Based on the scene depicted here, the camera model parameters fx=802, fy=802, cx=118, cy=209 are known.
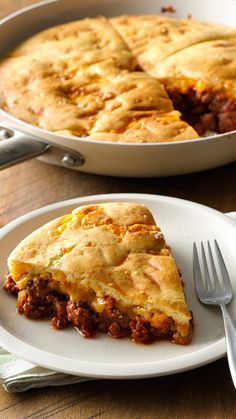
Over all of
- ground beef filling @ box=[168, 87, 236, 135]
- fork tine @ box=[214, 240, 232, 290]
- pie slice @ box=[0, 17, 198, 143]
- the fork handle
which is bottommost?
ground beef filling @ box=[168, 87, 236, 135]

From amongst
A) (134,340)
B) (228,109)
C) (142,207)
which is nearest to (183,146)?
(142,207)

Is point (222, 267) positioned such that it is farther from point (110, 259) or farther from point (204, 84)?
point (204, 84)

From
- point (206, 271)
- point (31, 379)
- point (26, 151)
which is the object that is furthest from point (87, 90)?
point (31, 379)

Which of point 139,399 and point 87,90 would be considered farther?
point 87,90

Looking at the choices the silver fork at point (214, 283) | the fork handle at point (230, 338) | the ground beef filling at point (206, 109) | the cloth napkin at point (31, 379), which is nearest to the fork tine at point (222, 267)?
the silver fork at point (214, 283)

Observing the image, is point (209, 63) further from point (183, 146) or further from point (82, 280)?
point (82, 280)

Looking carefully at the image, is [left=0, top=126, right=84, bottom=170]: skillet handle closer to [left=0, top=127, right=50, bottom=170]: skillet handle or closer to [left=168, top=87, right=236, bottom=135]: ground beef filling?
[left=0, top=127, right=50, bottom=170]: skillet handle

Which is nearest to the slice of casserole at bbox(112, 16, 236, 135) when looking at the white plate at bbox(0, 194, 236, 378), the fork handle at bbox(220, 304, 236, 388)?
the white plate at bbox(0, 194, 236, 378)
